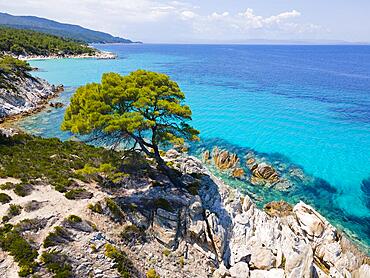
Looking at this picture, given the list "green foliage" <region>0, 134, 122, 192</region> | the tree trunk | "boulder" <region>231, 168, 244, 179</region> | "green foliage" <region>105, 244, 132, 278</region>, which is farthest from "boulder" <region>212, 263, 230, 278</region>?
"boulder" <region>231, 168, 244, 179</region>

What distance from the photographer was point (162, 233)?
78.4 ft

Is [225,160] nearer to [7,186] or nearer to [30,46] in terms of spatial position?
[7,186]

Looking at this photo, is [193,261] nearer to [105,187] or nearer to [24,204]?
[105,187]

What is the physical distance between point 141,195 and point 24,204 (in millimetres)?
8943

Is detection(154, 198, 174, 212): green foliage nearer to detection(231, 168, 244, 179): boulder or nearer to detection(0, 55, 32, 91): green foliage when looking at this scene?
detection(231, 168, 244, 179): boulder

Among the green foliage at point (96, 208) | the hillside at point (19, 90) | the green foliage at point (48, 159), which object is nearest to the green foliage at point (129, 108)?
the green foliage at point (48, 159)

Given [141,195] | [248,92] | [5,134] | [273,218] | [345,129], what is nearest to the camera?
[141,195]

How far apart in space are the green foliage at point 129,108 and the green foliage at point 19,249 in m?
9.36

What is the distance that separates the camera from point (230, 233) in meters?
26.6

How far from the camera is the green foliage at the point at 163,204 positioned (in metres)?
25.5

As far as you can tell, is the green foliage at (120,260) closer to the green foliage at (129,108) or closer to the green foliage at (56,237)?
the green foliage at (56,237)

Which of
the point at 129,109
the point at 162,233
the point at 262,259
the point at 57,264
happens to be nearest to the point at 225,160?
the point at 129,109

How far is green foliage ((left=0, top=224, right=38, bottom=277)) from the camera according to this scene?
1703cm

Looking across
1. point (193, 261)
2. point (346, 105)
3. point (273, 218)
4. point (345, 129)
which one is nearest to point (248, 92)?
point (346, 105)
